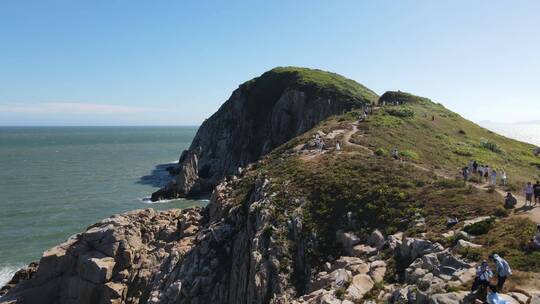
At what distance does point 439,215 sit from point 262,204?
13294mm

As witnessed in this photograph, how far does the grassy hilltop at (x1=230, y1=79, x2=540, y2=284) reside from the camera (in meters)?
23.8

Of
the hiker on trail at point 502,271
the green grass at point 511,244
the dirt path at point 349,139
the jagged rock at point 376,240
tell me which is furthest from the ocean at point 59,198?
the hiker on trail at point 502,271

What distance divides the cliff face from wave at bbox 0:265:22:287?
34441 millimetres

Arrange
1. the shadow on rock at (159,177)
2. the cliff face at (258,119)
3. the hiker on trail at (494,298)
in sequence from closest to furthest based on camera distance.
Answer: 1. the hiker on trail at (494,298)
2. the cliff face at (258,119)
3. the shadow on rock at (159,177)

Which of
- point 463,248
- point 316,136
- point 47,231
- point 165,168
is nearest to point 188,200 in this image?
point 47,231

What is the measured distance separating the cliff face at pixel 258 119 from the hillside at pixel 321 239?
135 feet

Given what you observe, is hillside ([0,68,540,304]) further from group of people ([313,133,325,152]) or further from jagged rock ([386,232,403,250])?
Answer: group of people ([313,133,325,152])

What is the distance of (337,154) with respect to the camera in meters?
42.3

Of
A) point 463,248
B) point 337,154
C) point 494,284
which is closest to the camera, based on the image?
point 494,284

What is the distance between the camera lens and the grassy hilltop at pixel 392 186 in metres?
23.8

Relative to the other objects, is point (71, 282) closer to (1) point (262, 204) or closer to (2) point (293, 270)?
(1) point (262, 204)

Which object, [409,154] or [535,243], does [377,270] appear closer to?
[535,243]

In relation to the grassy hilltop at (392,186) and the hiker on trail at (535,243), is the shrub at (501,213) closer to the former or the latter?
the grassy hilltop at (392,186)

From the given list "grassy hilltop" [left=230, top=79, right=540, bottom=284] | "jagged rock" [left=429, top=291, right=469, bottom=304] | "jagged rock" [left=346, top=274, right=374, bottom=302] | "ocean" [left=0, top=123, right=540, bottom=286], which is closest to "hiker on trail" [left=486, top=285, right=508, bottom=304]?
"jagged rock" [left=429, top=291, right=469, bottom=304]
